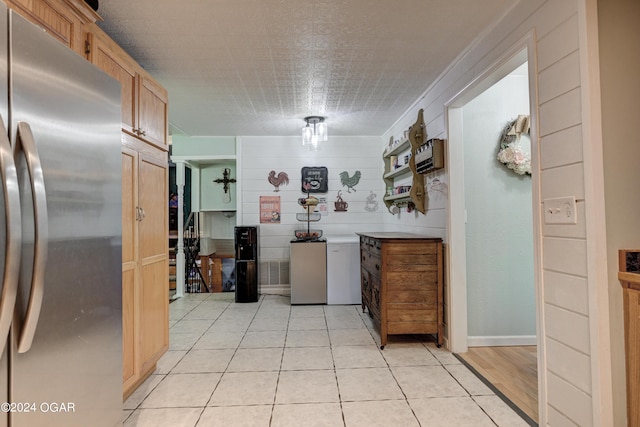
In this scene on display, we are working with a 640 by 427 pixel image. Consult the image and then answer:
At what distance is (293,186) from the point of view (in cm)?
506

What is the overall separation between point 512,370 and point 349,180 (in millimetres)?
3273

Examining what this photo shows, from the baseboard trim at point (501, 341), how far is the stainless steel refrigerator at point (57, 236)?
2.70m

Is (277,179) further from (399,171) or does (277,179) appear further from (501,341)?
(501,341)

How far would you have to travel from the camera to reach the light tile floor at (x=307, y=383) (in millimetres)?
1885

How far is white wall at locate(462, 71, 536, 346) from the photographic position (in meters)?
2.92

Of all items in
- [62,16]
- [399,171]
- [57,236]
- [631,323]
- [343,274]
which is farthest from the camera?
[343,274]

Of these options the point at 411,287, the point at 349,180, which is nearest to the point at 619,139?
the point at 411,287

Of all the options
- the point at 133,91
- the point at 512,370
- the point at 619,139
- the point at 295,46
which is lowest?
the point at 512,370

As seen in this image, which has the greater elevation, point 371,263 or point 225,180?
point 225,180

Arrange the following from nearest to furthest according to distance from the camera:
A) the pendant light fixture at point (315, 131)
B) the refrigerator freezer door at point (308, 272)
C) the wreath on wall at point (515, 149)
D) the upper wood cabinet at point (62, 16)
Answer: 1. the upper wood cabinet at point (62, 16)
2. the wreath on wall at point (515, 149)
3. the pendant light fixture at point (315, 131)
4. the refrigerator freezer door at point (308, 272)

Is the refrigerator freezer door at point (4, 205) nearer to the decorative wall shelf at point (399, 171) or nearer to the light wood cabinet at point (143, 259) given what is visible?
the light wood cabinet at point (143, 259)

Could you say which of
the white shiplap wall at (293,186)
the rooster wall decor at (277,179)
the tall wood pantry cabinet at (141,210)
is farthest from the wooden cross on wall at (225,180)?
the tall wood pantry cabinet at (141,210)

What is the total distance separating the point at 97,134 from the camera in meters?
1.23

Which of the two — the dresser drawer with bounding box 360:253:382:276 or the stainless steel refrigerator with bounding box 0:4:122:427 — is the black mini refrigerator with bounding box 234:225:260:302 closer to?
the dresser drawer with bounding box 360:253:382:276
